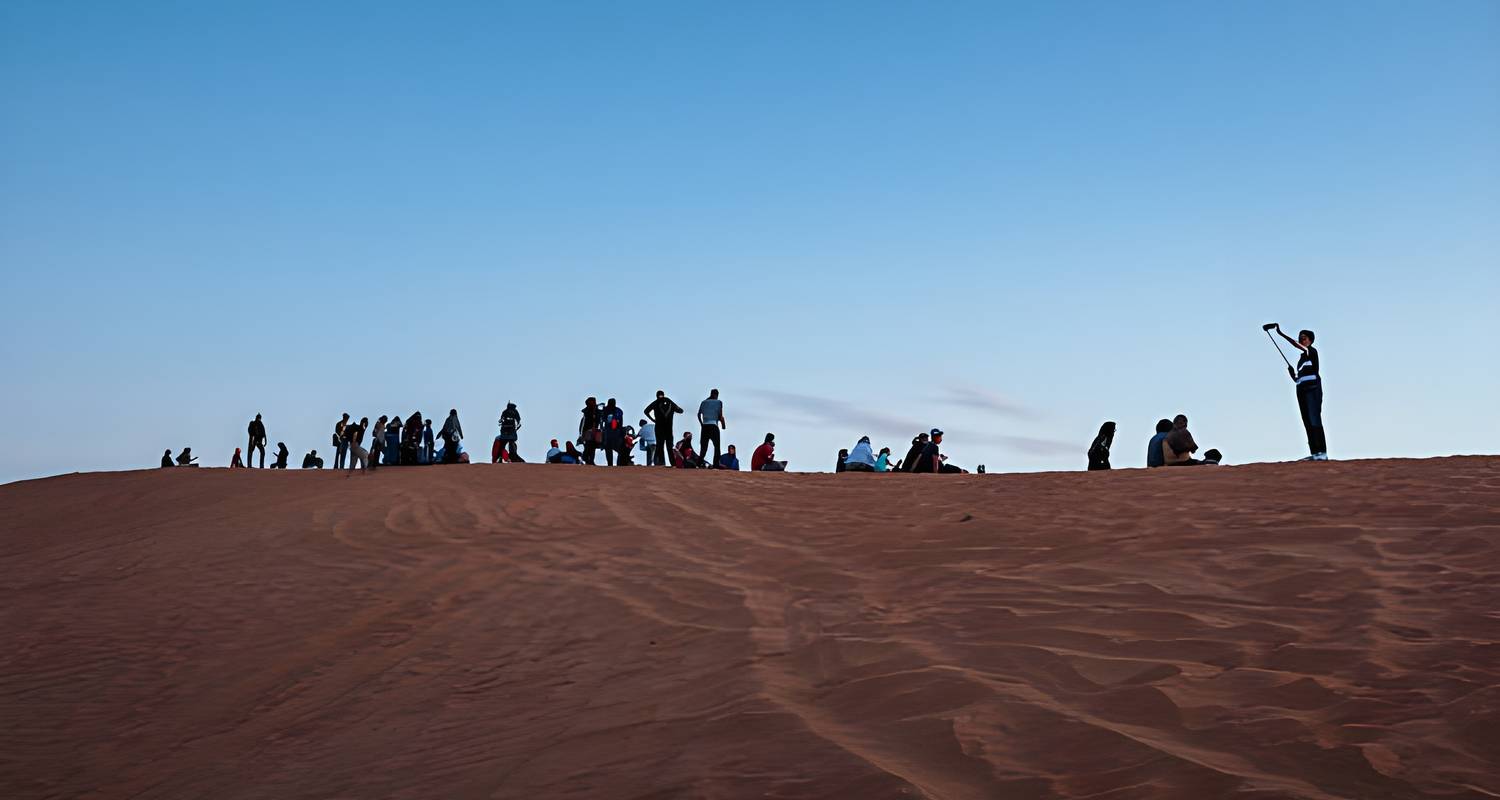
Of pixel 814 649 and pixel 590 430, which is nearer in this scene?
pixel 814 649

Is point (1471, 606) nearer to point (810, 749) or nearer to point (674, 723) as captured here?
point (810, 749)

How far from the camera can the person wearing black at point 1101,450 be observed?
16195mm

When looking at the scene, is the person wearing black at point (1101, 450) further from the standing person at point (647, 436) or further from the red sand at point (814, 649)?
the standing person at point (647, 436)

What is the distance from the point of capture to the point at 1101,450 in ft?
53.5

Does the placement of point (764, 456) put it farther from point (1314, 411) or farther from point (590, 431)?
point (1314, 411)

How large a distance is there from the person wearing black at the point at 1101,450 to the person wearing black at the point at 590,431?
355 inches

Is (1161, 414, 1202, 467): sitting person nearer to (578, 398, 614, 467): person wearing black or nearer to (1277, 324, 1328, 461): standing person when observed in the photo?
(1277, 324, 1328, 461): standing person

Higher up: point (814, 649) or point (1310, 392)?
point (1310, 392)

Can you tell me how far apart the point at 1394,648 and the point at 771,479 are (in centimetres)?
1115

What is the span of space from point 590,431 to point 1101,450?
9315mm

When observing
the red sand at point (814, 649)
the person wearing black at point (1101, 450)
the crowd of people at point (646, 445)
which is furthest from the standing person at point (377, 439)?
the person wearing black at point (1101, 450)

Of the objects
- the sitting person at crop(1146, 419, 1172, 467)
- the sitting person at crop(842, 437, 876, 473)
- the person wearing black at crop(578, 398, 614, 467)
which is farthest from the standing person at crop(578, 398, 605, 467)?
the sitting person at crop(1146, 419, 1172, 467)

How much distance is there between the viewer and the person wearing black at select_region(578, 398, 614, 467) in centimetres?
2095

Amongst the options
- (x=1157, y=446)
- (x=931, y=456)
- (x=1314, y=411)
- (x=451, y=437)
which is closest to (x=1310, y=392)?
(x=1314, y=411)
